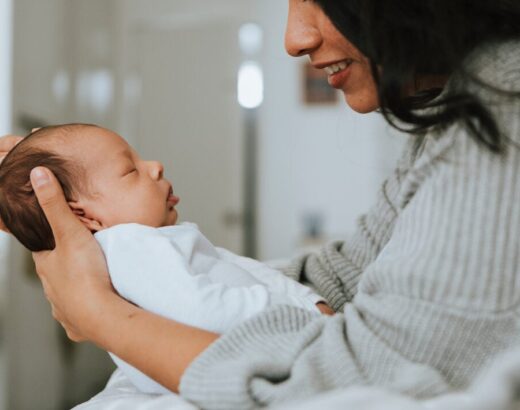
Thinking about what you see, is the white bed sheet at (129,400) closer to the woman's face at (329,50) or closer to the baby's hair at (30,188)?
the baby's hair at (30,188)

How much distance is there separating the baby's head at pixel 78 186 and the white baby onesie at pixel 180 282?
0.23ft

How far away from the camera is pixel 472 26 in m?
0.71

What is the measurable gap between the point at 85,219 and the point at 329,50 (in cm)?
46

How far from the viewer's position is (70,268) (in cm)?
81

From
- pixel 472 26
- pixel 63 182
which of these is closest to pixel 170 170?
pixel 63 182

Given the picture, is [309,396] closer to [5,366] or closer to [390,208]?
[390,208]

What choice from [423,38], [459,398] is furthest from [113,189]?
[459,398]

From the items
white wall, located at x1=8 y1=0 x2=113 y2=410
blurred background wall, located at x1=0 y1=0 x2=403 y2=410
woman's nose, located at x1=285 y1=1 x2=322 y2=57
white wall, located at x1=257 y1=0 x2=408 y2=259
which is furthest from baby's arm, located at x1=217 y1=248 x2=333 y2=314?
white wall, located at x1=257 y1=0 x2=408 y2=259

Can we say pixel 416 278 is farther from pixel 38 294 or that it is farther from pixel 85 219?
pixel 38 294

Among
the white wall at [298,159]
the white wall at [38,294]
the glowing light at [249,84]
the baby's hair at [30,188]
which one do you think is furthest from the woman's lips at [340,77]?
the glowing light at [249,84]

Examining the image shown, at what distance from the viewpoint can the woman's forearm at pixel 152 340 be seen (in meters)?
0.67

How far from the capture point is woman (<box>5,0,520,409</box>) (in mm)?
597

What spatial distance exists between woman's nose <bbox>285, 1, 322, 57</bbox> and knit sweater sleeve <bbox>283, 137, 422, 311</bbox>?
24 centimetres

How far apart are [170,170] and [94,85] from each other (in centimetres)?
100
